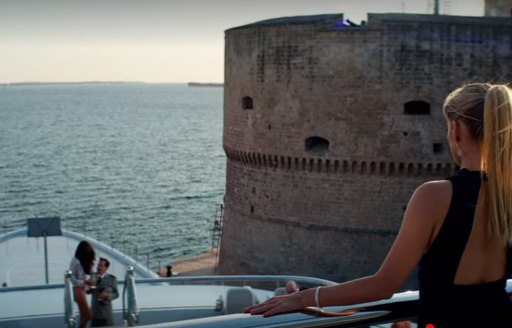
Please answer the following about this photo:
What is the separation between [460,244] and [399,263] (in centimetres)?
16

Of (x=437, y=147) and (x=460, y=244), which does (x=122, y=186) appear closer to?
(x=437, y=147)

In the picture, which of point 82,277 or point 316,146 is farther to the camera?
point 316,146

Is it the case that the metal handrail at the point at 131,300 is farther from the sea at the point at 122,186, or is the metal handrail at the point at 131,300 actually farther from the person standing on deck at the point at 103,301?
the sea at the point at 122,186

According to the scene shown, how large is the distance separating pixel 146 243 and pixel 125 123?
60847 millimetres

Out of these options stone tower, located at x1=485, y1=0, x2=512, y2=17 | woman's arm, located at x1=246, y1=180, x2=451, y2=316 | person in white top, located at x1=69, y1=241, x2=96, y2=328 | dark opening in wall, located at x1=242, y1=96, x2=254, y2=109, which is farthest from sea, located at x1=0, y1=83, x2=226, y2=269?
woman's arm, located at x1=246, y1=180, x2=451, y2=316

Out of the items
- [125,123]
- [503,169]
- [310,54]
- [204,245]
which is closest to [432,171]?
[310,54]

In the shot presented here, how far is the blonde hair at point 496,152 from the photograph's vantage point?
1.77 m

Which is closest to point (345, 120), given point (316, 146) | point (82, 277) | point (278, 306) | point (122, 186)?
point (316, 146)

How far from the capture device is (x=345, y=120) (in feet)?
45.5

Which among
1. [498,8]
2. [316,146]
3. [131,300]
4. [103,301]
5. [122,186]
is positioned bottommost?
[122,186]

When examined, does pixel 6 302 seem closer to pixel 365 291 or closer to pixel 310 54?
pixel 365 291

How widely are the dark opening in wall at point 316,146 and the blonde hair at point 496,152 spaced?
40.6 feet

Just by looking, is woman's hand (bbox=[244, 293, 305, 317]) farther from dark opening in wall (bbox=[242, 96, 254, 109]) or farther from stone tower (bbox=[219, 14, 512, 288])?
dark opening in wall (bbox=[242, 96, 254, 109])

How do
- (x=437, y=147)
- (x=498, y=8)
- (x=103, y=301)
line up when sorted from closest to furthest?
(x=103, y=301) → (x=437, y=147) → (x=498, y=8)
